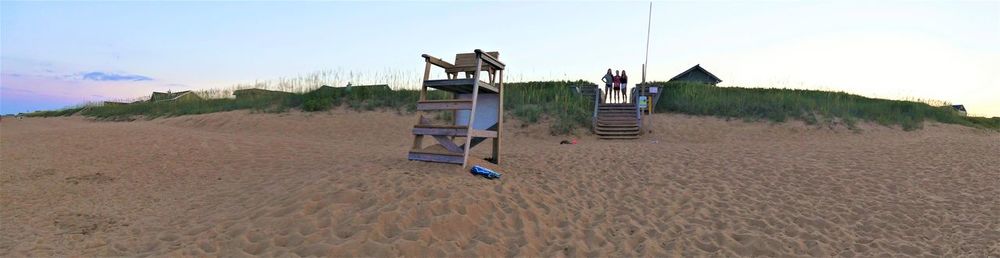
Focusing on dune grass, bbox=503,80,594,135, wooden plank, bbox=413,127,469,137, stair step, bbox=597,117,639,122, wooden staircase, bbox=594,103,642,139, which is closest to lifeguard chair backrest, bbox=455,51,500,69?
wooden plank, bbox=413,127,469,137

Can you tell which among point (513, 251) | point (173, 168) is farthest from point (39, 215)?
point (513, 251)

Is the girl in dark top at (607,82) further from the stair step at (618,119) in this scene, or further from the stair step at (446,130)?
the stair step at (446,130)

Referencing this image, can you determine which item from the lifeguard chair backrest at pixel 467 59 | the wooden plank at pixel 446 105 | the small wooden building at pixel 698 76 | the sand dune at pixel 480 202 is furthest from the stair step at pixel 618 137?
the small wooden building at pixel 698 76

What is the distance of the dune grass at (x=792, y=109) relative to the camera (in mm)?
16644

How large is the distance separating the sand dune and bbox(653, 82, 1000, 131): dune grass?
6200mm

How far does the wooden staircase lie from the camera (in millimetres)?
14992

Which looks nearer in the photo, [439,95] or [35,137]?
[35,137]

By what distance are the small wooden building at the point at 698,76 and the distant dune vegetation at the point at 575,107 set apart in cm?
906

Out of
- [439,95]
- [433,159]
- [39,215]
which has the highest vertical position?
[439,95]

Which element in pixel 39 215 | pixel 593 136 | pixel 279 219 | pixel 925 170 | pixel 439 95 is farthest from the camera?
pixel 439 95

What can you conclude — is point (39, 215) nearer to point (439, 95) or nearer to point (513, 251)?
point (513, 251)

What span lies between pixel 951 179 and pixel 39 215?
1244 centimetres

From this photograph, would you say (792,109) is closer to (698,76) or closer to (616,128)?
(616,128)

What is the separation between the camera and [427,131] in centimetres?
685
